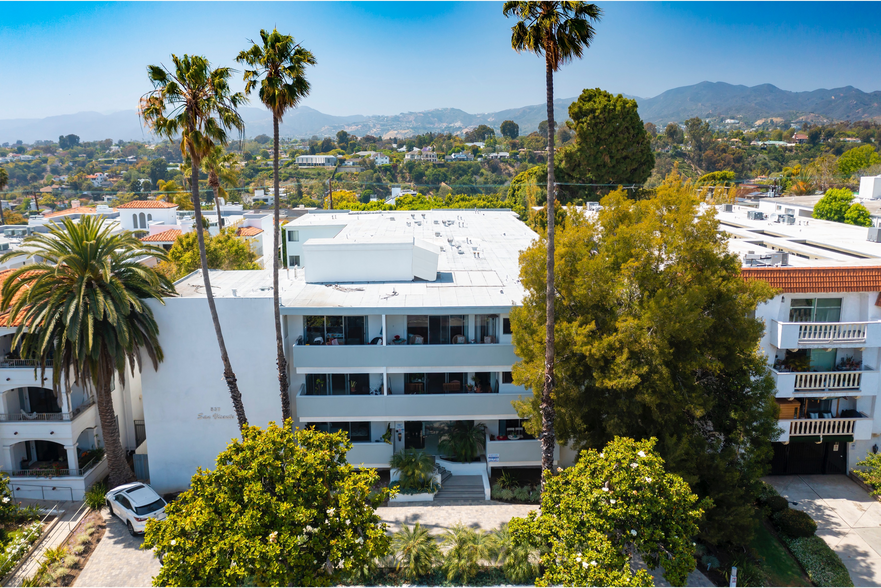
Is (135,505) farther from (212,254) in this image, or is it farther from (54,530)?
(212,254)

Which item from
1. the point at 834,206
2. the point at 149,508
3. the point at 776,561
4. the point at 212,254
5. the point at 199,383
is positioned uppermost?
the point at 834,206

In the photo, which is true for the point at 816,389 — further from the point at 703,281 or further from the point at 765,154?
the point at 765,154

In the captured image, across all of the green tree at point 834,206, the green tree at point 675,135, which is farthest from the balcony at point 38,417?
the green tree at point 675,135

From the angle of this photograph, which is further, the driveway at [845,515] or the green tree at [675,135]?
the green tree at [675,135]

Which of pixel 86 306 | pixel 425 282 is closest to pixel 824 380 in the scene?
pixel 425 282

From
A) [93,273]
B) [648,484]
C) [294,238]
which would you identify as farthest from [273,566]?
[294,238]

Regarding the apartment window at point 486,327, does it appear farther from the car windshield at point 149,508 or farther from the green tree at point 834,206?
the green tree at point 834,206
